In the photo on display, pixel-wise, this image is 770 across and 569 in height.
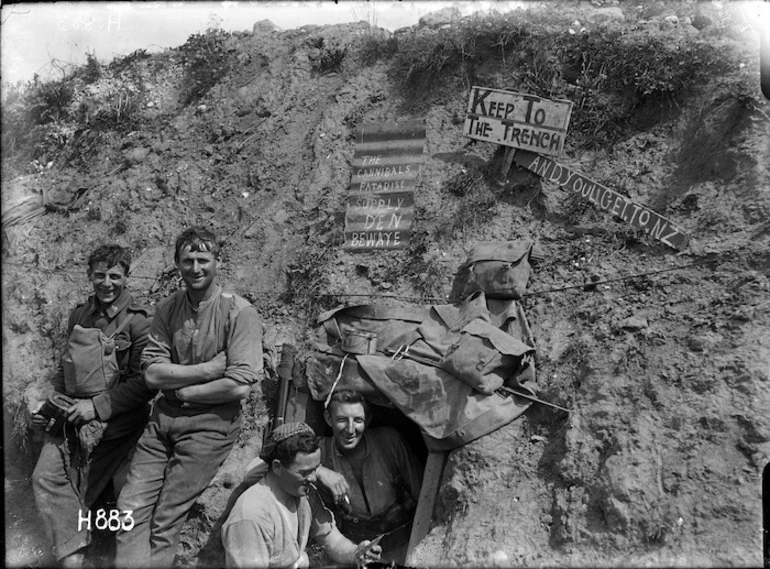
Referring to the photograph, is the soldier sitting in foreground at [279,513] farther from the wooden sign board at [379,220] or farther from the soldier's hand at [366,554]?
the wooden sign board at [379,220]

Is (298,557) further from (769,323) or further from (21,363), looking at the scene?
(21,363)

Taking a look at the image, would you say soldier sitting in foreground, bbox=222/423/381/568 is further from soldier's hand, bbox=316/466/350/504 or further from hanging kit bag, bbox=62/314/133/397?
hanging kit bag, bbox=62/314/133/397

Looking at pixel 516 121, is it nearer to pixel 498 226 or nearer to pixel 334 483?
pixel 498 226

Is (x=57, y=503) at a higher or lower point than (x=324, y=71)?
lower

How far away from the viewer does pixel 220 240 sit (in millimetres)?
8117

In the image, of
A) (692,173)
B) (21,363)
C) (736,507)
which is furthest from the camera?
(21,363)

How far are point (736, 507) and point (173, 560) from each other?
3.70 m

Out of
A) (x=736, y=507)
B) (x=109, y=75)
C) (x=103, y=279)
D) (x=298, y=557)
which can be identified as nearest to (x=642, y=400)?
(x=736, y=507)

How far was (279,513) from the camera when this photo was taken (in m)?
5.10

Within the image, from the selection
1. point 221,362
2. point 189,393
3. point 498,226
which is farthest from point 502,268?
point 189,393

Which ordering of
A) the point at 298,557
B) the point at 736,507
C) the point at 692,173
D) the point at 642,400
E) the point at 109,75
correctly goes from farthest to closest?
1. the point at 109,75
2. the point at 692,173
3. the point at 642,400
4. the point at 298,557
5. the point at 736,507

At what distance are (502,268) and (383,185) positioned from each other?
6.31ft

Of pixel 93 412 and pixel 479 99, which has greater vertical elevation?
pixel 479 99

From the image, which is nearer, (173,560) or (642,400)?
(642,400)
